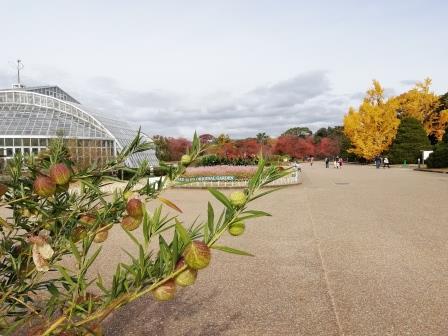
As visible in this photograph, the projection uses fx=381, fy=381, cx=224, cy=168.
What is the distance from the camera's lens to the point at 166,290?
0.82 metres

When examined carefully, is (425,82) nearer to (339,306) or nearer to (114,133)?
(114,133)

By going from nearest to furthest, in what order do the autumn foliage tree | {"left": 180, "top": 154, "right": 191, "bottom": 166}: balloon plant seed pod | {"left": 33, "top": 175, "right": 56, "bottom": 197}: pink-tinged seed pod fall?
{"left": 33, "top": 175, "right": 56, "bottom": 197}: pink-tinged seed pod, {"left": 180, "top": 154, "right": 191, "bottom": 166}: balloon plant seed pod, the autumn foliage tree

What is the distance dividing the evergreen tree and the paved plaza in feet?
125

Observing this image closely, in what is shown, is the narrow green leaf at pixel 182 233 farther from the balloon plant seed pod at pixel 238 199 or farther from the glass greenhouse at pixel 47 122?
the glass greenhouse at pixel 47 122

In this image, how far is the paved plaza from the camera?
11.2ft

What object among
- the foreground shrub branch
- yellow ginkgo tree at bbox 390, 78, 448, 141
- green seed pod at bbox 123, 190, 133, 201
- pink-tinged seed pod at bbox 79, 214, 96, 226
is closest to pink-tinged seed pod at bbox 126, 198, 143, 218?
the foreground shrub branch

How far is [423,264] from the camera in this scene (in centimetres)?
511

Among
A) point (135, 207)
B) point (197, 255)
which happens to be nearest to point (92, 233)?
point (135, 207)

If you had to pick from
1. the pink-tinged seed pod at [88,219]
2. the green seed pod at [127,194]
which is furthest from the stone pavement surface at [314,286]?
the green seed pod at [127,194]

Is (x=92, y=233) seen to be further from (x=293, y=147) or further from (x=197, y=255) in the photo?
(x=293, y=147)

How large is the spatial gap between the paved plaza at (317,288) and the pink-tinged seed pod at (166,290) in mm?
2724

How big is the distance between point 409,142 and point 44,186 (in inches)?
1841

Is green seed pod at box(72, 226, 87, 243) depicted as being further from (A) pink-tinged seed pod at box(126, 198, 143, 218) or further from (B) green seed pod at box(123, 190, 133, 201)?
(A) pink-tinged seed pod at box(126, 198, 143, 218)

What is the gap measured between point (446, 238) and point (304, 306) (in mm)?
4175
